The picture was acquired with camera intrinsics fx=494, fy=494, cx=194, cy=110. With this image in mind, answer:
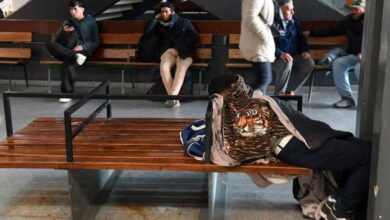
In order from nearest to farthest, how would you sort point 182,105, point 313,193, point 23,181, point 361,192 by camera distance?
point 361,192 → point 313,193 → point 23,181 → point 182,105

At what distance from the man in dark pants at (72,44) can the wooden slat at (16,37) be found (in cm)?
81

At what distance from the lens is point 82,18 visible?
22.9 feet

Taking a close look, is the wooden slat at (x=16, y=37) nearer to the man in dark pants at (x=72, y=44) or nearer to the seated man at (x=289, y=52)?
the man in dark pants at (x=72, y=44)

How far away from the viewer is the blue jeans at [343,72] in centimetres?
639

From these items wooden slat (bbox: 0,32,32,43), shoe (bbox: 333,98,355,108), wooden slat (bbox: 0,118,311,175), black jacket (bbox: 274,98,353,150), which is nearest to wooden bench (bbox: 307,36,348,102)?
shoe (bbox: 333,98,355,108)

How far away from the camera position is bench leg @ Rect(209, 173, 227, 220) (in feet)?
9.94

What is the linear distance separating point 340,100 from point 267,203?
11.4 feet

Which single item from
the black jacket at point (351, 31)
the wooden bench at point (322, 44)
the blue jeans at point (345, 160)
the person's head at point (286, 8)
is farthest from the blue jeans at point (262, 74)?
the blue jeans at point (345, 160)

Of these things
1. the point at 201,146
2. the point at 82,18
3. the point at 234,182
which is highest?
the point at 82,18

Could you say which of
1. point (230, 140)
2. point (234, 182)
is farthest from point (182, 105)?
point (230, 140)

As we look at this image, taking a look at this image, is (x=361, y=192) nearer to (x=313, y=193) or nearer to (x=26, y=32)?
(x=313, y=193)

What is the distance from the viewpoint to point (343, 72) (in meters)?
6.45

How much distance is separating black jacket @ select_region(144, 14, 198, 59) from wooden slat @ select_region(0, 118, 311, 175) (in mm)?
2857

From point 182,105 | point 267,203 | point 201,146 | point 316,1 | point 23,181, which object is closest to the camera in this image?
point 201,146
